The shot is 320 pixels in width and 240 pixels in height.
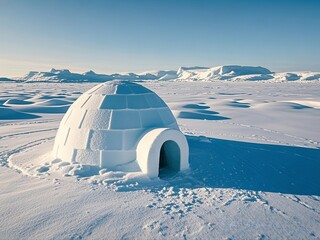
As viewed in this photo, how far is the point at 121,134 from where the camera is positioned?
10.8 m

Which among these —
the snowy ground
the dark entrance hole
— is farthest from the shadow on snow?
the dark entrance hole

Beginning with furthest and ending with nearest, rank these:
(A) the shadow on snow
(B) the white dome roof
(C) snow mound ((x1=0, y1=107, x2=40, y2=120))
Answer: (C) snow mound ((x1=0, y1=107, x2=40, y2=120)) → (B) the white dome roof → (A) the shadow on snow

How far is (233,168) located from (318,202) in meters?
3.63

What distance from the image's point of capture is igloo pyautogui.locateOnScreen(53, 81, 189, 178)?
407 inches

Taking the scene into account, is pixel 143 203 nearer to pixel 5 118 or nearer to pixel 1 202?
pixel 1 202

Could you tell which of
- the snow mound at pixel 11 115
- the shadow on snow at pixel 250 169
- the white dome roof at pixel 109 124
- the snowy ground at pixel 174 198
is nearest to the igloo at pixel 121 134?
the white dome roof at pixel 109 124

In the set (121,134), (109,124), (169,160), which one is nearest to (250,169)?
(169,160)

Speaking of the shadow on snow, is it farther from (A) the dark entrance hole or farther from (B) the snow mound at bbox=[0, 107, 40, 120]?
(B) the snow mound at bbox=[0, 107, 40, 120]

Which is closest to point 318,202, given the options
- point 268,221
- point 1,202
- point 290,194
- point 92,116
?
point 290,194

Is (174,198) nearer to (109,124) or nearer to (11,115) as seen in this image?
(109,124)

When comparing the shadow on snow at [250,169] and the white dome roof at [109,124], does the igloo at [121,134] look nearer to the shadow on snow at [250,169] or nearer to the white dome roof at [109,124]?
the white dome roof at [109,124]

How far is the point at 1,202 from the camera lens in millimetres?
8359

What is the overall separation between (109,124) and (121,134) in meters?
0.68

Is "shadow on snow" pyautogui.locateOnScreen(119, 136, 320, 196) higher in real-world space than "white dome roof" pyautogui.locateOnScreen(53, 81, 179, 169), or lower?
lower
